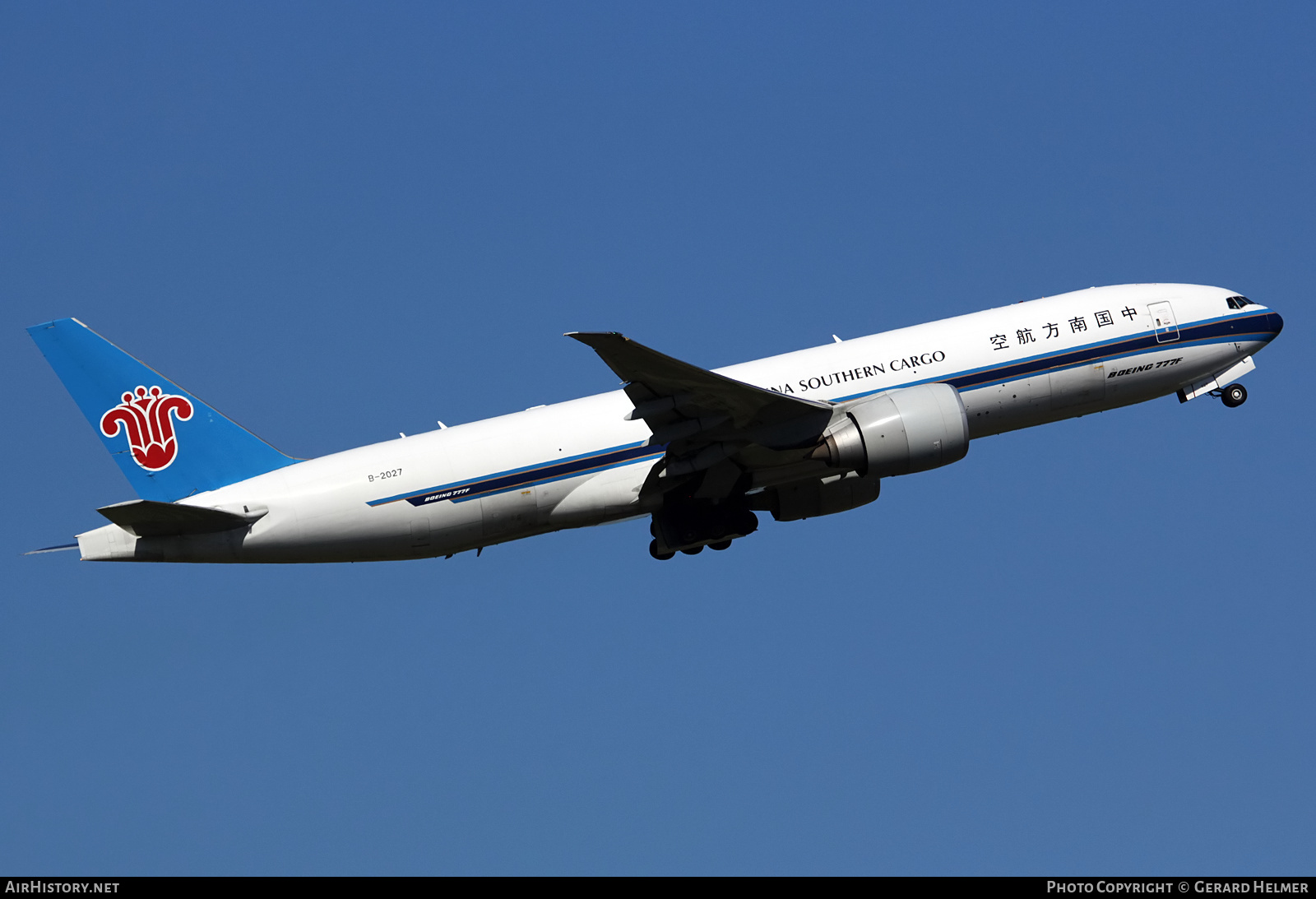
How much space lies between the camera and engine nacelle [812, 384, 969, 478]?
3066 cm

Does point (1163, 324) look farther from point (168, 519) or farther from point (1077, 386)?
point (168, 519)

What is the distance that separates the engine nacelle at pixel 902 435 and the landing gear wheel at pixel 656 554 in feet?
17.8

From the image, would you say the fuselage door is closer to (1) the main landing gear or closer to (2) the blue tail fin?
(1) the main landing gear

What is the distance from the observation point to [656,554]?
34406 millimetres

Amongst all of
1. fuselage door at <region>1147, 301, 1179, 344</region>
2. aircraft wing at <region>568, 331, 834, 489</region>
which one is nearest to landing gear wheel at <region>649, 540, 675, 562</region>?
aircraft wing at <region>568, 331, 834, 489</region>

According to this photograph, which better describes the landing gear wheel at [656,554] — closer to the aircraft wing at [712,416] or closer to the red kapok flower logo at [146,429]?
the aircraft wing at [712,416]

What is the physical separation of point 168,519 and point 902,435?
16590 mm

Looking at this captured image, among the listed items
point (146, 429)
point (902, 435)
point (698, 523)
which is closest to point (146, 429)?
point (146, 429)

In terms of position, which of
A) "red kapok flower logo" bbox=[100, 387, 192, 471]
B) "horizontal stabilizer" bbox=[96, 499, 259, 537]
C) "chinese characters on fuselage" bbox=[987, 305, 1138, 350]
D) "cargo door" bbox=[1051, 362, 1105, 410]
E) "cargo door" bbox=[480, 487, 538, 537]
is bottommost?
"horizontal stabilizer" bbox=[96, 499, 259, 537]

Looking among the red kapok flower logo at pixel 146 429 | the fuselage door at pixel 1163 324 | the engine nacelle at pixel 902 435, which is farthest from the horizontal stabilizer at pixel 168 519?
the fuselage door at pixel 1163 324

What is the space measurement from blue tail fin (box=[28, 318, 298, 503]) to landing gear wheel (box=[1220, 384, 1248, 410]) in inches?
Answer: 955

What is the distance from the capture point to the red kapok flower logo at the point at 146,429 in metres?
32.6
